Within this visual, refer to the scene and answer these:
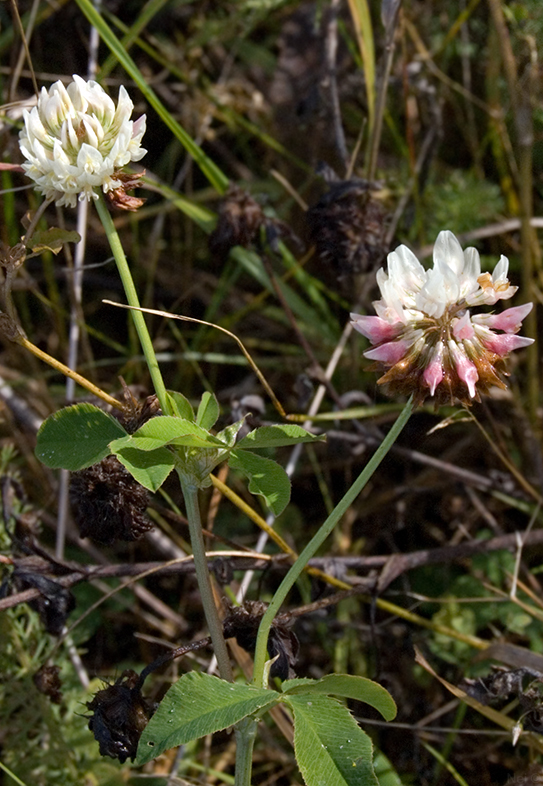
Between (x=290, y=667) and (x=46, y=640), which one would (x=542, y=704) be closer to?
(x=290, y=667)

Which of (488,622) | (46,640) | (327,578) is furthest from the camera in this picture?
(488,622)

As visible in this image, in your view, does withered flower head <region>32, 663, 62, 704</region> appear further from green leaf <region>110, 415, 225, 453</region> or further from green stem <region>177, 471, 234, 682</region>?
green leaf <region>110, 415, 225, 453</region>

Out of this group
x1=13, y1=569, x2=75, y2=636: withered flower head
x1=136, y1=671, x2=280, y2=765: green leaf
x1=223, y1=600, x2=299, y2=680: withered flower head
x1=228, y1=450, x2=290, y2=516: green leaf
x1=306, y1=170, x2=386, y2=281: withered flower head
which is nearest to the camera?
x1=136, y1=671, x2=280, y2=765: green leaf

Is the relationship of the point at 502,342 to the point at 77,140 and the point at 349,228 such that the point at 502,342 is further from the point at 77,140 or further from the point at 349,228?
the point at 349,228

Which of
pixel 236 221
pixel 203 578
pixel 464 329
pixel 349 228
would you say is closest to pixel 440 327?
pixel 464 329

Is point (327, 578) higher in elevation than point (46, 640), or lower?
higher

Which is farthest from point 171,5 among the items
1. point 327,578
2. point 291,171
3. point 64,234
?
point 327,578

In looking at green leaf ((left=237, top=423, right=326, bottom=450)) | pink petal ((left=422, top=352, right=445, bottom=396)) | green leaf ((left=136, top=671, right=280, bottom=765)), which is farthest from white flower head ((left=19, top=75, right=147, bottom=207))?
green leaf ((left=136, top=671, right=280, bottom=765))
